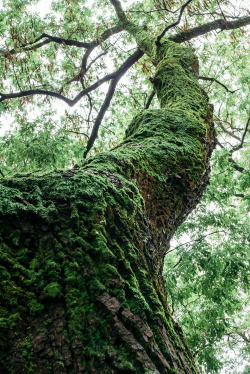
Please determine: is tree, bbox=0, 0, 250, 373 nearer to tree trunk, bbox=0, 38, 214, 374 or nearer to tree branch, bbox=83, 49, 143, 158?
tree trunk, bbox=0, 38, 214, 374

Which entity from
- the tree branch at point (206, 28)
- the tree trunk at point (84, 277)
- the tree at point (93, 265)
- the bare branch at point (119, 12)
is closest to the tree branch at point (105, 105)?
the tree branch at point (206, 28)

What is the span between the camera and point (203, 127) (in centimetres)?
319

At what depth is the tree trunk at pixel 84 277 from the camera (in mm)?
1028

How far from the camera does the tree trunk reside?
1028 mm

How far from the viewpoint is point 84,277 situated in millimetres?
1264

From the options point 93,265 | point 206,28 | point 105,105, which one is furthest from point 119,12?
point 93,265

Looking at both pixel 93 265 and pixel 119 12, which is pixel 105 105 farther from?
pixel 93 265

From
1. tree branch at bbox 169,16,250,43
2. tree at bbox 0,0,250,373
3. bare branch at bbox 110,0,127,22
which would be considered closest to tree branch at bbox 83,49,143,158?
tree branch at bbox 169,16,250,43

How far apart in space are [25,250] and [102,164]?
1007 mm

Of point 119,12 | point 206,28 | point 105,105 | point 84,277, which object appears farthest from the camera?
point 119,12

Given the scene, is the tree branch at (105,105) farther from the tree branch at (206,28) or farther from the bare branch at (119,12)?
the bare branch at (119,12)

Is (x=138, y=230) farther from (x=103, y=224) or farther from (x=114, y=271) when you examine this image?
(x=114, y=271)

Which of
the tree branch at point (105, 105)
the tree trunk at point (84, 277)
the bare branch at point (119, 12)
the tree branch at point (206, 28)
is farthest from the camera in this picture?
the bare branch at point (119, 12)

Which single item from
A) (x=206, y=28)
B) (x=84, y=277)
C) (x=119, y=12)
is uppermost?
(x=119, y=12)
